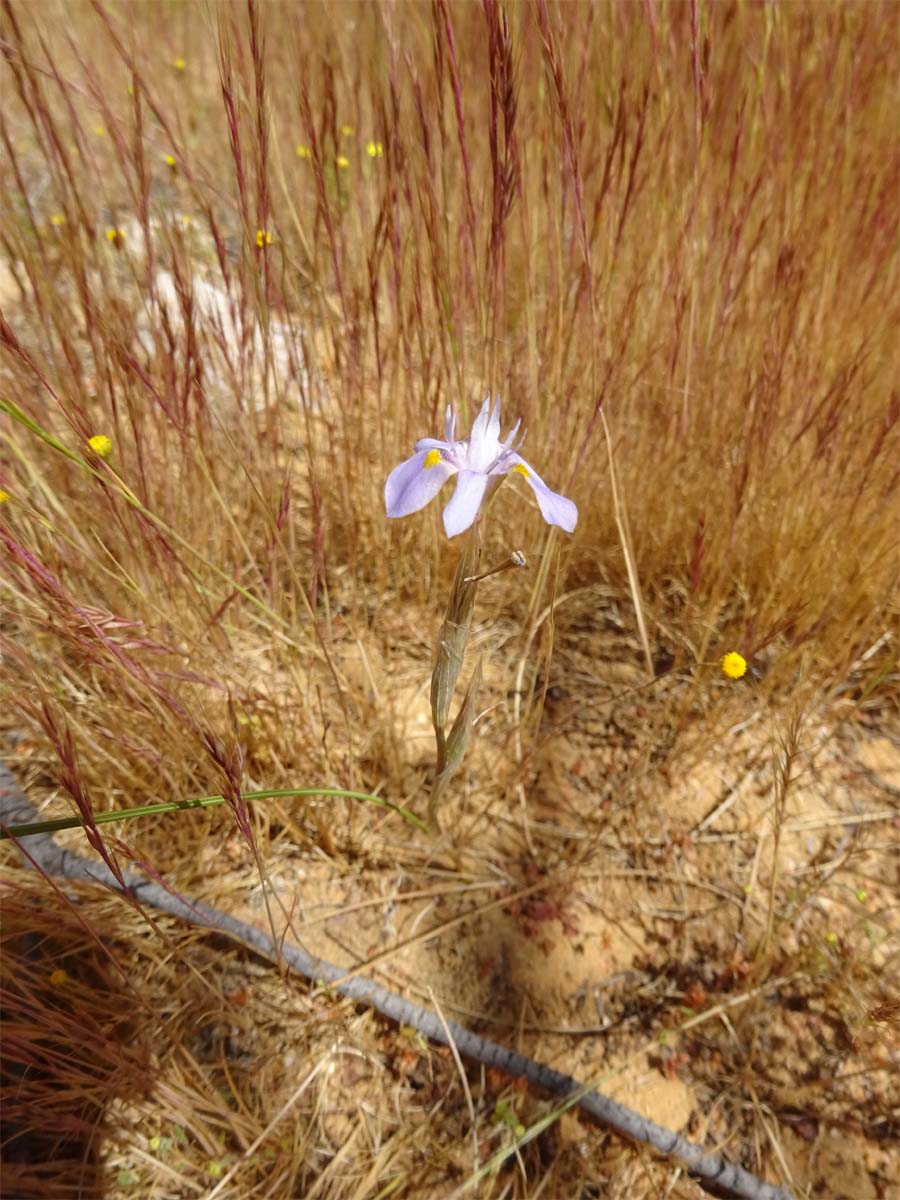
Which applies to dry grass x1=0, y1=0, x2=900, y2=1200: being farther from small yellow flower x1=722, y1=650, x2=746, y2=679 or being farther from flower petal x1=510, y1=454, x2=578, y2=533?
flower petal x1=510, y1=454, x2=578, y2=533

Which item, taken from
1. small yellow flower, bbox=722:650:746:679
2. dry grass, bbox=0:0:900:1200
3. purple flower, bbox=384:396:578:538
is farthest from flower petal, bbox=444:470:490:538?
small yellow flower, bbox=722:650:746:679

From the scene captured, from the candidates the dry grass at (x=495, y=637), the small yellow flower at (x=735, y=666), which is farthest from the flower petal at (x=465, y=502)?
the small yellow flower at (x=735, y=666)

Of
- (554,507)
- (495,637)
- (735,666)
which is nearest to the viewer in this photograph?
(554,507)

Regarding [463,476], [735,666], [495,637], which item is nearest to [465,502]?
[463,476]

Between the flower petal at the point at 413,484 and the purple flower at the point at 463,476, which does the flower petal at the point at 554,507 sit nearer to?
the purple flower at the point at 463,476

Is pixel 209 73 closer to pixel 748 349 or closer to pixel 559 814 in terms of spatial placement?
pixel 748 349

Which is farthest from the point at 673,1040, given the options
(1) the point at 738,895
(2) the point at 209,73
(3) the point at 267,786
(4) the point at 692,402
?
(2) the point at 209,73

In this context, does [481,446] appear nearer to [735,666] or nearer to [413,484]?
[413,484]
